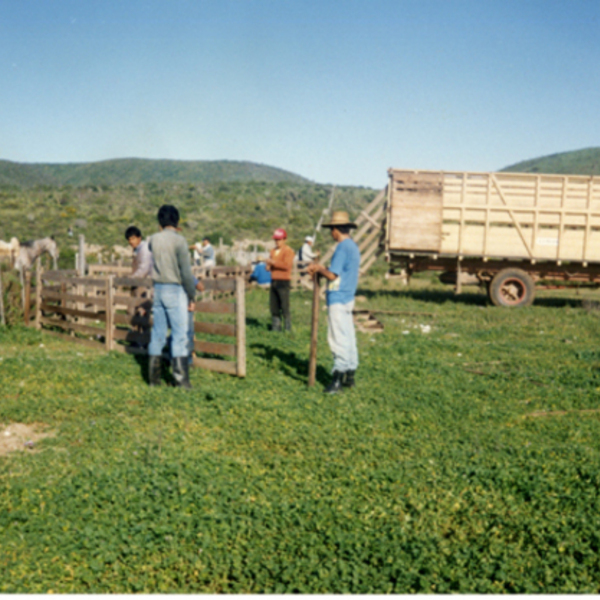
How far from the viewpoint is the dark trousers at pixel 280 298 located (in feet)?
36.2

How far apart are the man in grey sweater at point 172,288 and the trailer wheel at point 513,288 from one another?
11200 mm

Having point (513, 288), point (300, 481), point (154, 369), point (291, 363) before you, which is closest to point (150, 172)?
point (513, 288)

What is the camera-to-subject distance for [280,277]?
1102 centimetres

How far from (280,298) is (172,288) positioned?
A: 14.3ft

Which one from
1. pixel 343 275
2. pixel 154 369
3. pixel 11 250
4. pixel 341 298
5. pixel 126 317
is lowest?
pixel 154 369

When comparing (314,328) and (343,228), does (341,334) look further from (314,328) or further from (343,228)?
(343,228)

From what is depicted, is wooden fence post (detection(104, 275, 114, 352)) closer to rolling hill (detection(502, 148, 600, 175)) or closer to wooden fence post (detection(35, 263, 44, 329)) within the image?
wooden fence post (detection(35, 263, 44, 329))

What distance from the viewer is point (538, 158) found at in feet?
413

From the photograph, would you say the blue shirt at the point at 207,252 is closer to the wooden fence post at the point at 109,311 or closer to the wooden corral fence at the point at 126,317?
the wooden corral fence at the point at 126,317

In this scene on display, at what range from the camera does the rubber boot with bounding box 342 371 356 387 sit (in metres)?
7.24

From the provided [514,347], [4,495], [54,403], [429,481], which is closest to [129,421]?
[54,403]

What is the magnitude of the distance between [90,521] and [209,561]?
953 millimetres

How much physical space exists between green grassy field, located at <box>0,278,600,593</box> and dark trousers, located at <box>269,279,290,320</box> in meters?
2.71

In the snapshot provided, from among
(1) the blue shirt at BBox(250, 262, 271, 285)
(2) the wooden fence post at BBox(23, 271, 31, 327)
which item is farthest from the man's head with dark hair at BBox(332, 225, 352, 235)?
(1) the blue shirt at BBox(250, 262, 271, 285)
